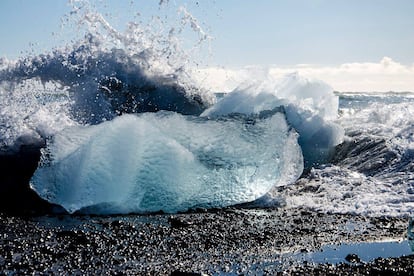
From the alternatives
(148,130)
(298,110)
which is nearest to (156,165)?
(148,130)

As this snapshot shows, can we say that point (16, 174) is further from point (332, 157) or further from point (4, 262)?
point (332, 157)

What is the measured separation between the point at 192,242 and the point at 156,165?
1.61 m

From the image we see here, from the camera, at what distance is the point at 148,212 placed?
549 centimetres

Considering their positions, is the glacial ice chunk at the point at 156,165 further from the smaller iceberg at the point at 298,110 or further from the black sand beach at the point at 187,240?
the smaller iceberg at the point at 298,110

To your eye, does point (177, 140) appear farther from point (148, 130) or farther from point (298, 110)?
point (298, 110)

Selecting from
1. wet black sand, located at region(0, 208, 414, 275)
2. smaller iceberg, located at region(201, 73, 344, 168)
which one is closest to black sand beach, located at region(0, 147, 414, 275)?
wet black sand, located at region(0, 208, 414, 275)

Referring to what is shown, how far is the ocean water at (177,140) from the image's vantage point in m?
5.57

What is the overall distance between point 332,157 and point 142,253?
5315mm

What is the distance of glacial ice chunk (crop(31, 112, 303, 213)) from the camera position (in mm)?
5430

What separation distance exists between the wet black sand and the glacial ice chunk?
0.97ft

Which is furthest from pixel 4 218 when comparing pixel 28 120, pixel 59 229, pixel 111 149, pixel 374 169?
pixel 374 169

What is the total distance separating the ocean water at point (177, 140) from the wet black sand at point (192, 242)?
402 mm

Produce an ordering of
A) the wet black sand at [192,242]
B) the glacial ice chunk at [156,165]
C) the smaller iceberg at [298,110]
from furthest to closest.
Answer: the smaller iceberg at [298,110]
the glacial ice chunk at [156,165]
the wet black sand at [192,242]

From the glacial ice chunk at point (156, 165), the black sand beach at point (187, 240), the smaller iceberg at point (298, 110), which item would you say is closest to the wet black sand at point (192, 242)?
the black sand beach at point (187, 240)
